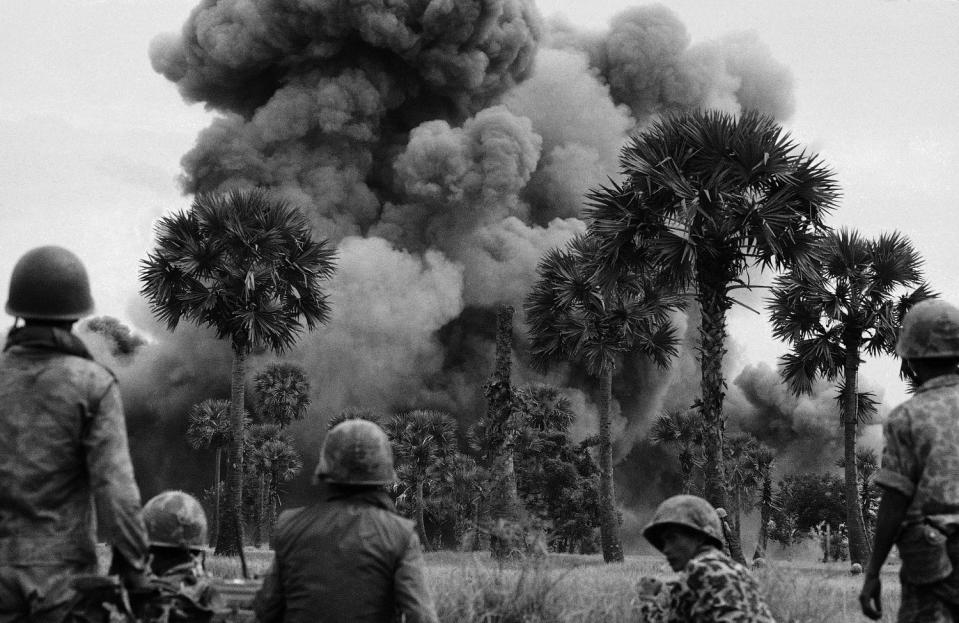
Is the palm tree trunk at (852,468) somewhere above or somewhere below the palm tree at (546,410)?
below

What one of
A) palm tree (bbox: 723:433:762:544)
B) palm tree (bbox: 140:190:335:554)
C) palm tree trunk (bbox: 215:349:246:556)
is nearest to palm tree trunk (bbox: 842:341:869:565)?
palm tree (bbox: 140:190:335:554)

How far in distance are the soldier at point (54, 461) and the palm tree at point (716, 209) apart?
12.5 m

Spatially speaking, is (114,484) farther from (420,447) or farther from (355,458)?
(420,447)

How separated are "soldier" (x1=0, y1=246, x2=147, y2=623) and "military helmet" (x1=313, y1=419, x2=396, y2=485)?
2.06 ft

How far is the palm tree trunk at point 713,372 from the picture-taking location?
47.1 ft

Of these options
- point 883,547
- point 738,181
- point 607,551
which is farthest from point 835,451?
point 883,547

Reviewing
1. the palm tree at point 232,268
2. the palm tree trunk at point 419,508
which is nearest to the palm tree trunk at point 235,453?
the palm tree at point 232,268

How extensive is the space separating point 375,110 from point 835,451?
4095cm

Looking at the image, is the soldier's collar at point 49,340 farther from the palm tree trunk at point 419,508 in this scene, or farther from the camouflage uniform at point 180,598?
the palm tree trunk at point 419,508

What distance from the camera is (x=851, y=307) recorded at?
2161 cm

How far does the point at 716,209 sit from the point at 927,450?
12.1 metres

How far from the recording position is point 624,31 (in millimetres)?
59344

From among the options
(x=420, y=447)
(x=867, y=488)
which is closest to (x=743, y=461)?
(x=867, y=488)

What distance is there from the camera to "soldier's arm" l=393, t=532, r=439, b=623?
9.80ft
